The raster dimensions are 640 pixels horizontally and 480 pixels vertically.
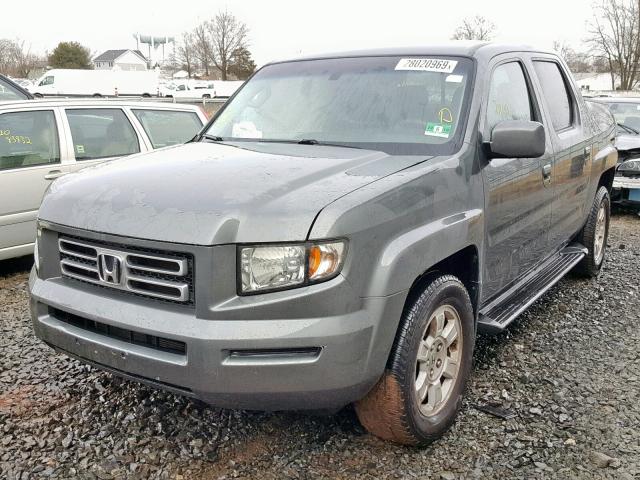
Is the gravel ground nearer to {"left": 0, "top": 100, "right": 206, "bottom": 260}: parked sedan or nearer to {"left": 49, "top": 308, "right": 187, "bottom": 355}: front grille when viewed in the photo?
{"left": 49, "top": 308, "right": 187, "bottom": 355}: front grille

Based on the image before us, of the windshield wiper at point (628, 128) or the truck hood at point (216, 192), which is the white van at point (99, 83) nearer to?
the windshield wiper at point (628, 128)

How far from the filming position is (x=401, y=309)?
2.47m

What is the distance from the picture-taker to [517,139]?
9.86ft

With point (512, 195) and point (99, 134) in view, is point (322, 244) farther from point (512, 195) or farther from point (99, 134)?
point (99, 134)

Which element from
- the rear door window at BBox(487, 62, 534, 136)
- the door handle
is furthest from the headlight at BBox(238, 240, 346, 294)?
the door handle

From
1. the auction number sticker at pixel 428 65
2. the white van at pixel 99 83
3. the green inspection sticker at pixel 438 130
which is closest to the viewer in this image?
the green inspection sticker at pixel 438 130

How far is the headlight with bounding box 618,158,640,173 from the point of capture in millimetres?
8438

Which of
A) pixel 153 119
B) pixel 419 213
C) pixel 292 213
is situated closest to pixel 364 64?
pixel 419 213

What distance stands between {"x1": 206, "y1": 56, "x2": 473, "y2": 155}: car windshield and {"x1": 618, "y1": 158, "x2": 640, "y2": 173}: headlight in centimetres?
615

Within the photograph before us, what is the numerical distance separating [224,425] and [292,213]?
1.31m

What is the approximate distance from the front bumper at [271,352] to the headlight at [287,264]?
49 millimetres

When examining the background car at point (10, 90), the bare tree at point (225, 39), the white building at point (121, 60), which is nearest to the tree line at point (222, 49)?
the bare tree at point (225, 39)

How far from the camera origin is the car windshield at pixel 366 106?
318 cm

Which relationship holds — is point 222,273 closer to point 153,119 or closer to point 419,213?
point 419,213
